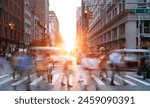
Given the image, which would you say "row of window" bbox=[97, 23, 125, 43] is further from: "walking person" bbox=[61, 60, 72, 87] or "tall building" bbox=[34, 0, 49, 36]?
"tall building" bbox=[34, 0, 49, 36]

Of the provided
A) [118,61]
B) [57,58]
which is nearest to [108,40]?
[118,61]

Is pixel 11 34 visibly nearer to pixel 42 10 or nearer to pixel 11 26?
pixel 11 26

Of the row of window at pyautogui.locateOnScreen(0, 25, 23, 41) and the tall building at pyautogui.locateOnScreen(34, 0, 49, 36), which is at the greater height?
the tall building at pyautogui.locateOnScreen(34, 0, 49, 36)

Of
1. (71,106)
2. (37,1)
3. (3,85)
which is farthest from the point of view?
(37,1)

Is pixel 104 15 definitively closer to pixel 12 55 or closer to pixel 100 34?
pixel 100 34

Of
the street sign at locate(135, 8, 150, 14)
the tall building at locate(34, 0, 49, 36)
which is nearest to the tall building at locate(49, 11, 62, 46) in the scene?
the tall building at locate(34, 0, 49, 36)

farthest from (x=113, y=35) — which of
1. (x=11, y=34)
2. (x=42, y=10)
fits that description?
(x=42, y=10)

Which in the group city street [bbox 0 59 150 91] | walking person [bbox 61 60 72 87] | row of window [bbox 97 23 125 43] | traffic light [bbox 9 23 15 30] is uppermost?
traffic light [bbox 9 23 15 30]
